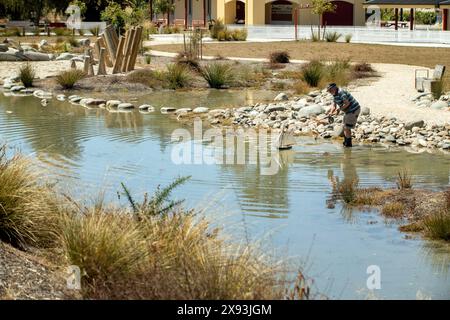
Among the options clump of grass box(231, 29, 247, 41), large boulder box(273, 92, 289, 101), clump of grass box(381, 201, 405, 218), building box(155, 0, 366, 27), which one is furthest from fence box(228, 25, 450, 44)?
clump of grass box(381, 201, 405, 218)

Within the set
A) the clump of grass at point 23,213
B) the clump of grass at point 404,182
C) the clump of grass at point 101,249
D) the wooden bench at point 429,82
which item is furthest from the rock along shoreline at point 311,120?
the clump of grass at point 101,249

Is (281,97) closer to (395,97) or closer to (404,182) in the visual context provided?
(395,97)

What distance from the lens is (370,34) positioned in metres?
46.5

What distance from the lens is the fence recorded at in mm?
44781

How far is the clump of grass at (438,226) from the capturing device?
1172cm

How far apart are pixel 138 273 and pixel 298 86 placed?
20.9 metres

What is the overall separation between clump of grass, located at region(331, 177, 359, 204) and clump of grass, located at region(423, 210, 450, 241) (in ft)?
6.66

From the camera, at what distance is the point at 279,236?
1195 cm

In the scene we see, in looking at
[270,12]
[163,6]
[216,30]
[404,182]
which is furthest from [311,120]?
[163,6]

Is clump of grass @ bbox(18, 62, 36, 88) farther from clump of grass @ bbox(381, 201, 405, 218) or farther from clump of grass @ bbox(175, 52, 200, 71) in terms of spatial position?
clump of grass @ bbox(381, 201, 405, 218)

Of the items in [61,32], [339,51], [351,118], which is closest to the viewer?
[351,118]

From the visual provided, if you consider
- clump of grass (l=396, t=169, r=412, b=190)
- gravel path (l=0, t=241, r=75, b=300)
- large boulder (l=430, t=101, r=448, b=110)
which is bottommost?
clump of grass (l=396, t=169, r=412, b=190)

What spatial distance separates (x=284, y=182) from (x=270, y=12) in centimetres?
4713
